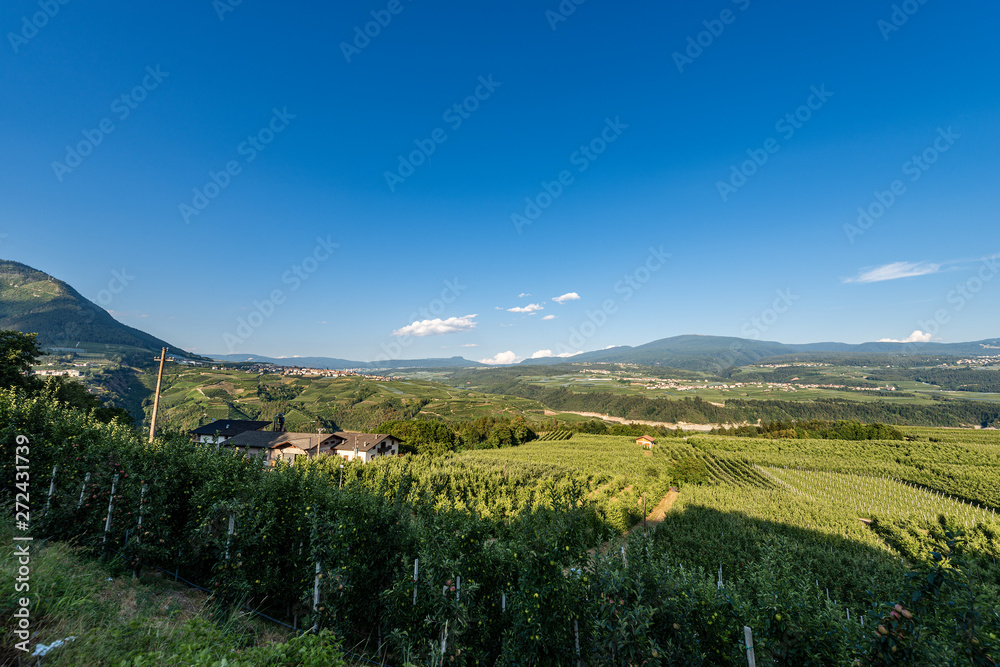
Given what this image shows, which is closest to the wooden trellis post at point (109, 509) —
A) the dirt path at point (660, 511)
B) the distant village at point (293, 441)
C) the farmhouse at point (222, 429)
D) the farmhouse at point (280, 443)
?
the dirt path at point (660, 511)

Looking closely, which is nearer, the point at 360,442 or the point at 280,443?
the point at 280,443

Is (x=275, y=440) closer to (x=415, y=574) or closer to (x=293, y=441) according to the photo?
(x=293, y=441)

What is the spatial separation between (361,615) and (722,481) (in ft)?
140

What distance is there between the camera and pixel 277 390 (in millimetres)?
122062

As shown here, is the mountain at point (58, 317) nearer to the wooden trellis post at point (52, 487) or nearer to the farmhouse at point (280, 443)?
the farmhouse at point (280, 443)

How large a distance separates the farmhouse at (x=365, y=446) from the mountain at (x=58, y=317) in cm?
13166

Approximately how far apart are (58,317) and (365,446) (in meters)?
205

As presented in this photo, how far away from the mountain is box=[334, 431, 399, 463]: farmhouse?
132 meters

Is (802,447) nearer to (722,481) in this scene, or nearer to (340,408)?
(722,481)

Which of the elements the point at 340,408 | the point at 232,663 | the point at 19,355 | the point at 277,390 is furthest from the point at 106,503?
the point at 277,390

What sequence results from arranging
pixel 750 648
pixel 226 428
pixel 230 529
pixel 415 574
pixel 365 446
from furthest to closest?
pixel 226 428 < pixel 365 446 < pixel 230 529 < pixel 415 574 < pixel 750 648

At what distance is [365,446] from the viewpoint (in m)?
46.5

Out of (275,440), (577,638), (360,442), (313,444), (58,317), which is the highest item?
(58,317)

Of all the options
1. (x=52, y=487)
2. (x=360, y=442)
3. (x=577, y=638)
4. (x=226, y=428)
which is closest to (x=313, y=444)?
(x=360, y=442)
